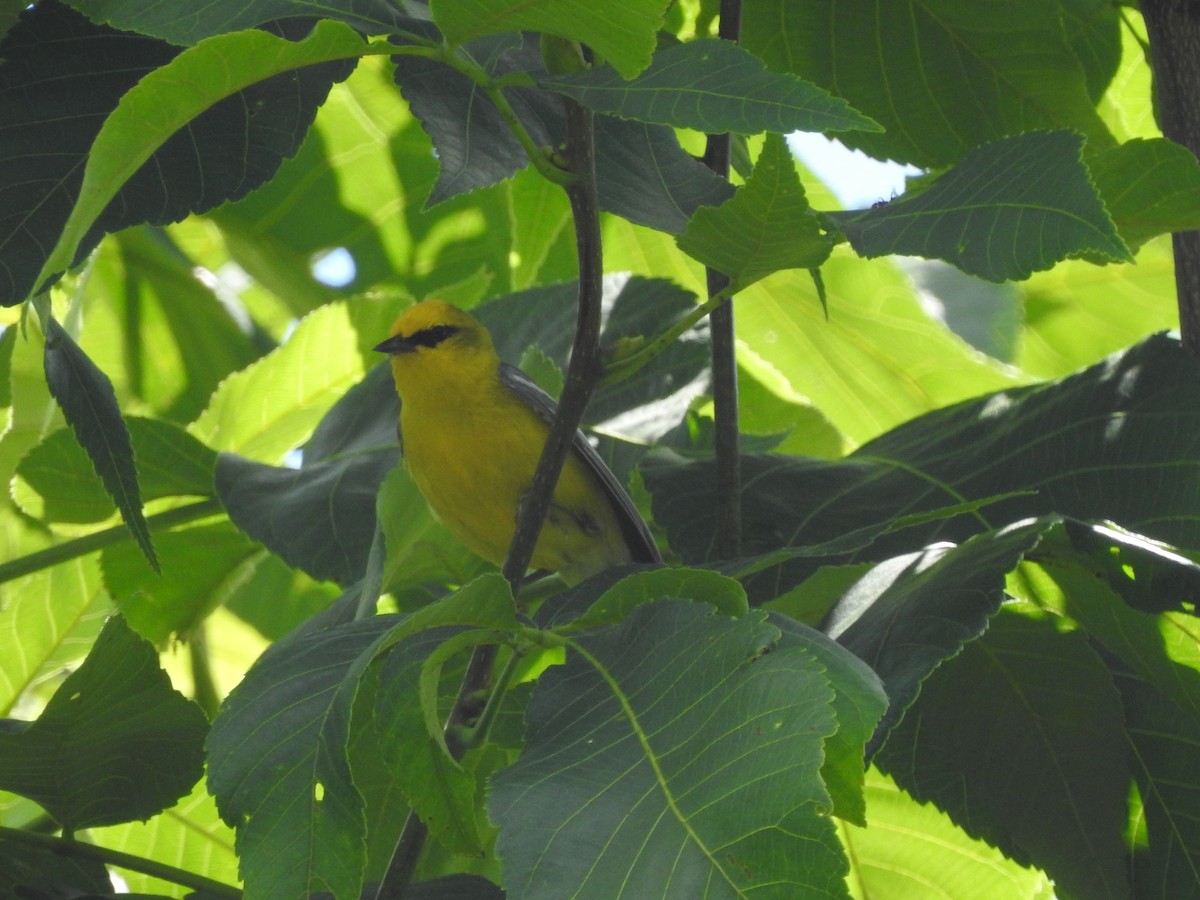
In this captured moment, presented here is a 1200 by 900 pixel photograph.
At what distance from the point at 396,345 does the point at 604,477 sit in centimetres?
52

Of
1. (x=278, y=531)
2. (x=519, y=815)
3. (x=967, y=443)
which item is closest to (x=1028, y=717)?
(x=967, y=443)

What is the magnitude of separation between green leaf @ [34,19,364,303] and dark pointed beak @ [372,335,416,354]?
4.97 feet

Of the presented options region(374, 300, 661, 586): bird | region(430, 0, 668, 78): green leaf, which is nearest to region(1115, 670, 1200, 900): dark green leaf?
region(430, 0, 668, 78): green leaf

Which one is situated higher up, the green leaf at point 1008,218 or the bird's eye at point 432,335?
the green leaf at point 1008,218

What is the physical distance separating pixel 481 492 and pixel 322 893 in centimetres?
122

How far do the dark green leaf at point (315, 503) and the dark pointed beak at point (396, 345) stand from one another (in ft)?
1.05

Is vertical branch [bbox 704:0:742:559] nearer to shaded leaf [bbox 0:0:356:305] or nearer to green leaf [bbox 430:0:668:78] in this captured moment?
shaded leaf [bbox 0:0:356:305]

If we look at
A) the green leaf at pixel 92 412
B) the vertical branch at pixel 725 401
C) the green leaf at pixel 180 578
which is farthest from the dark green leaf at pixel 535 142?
the green leaf at pixel 180 578

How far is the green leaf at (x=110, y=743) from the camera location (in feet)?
4.75

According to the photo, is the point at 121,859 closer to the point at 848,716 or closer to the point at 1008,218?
the point at 848,716

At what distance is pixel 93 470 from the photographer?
208cm

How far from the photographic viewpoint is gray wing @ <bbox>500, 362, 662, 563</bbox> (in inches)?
88.2

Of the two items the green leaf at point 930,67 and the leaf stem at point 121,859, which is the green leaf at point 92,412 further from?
the green leaf at point 930,67

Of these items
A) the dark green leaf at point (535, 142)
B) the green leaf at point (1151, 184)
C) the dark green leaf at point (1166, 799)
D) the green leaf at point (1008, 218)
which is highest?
the dark green leaf at point (535, 142)
